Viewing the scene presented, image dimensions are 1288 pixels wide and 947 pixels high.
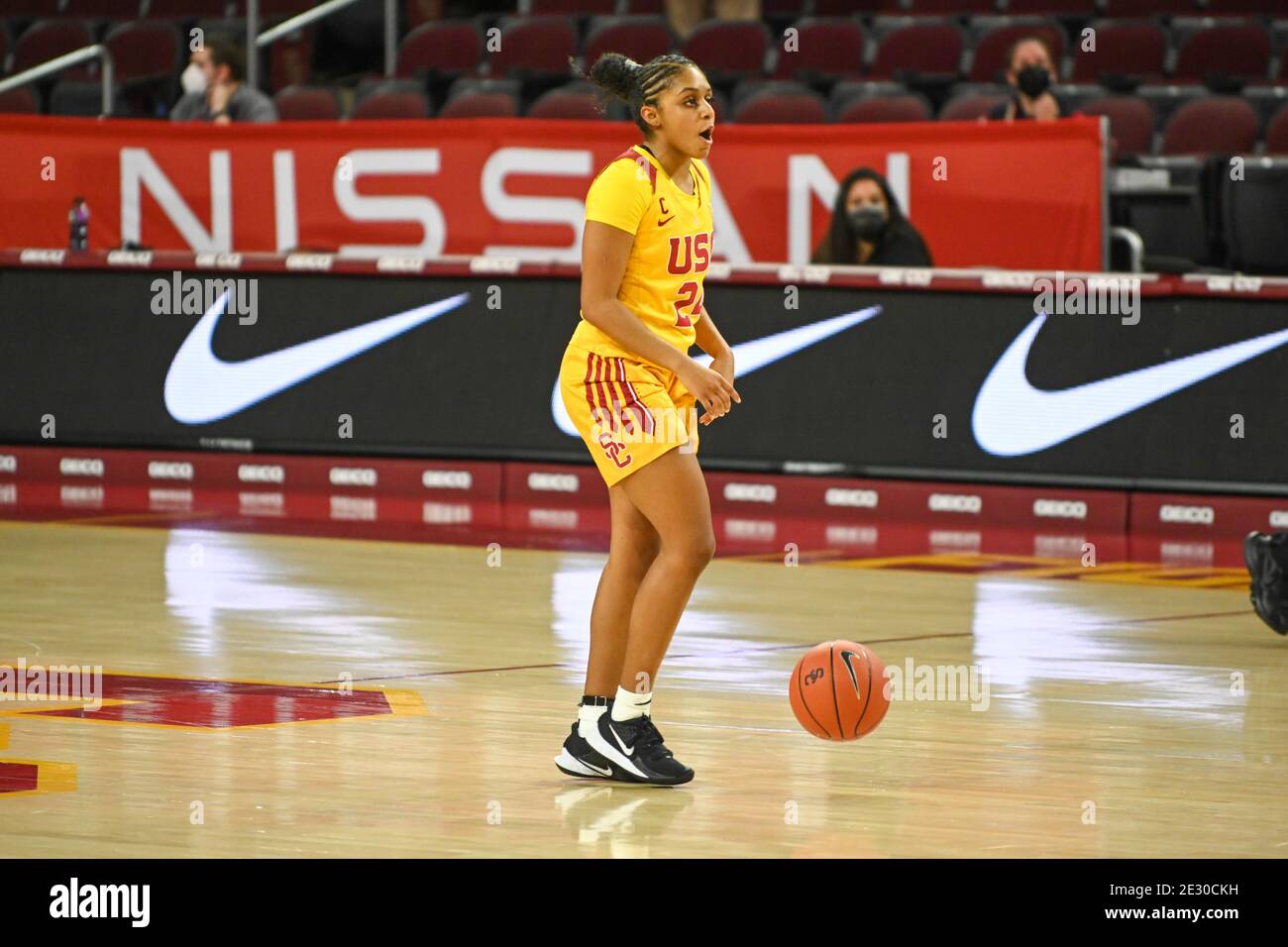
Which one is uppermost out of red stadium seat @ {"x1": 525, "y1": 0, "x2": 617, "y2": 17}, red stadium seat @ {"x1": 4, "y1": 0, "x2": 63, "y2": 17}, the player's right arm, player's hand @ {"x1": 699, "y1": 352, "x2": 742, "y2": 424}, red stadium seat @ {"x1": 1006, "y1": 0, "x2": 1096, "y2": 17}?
red stadium seat @ {"x1": 4, "y1": 0, "x2": 63, "y2": 17}

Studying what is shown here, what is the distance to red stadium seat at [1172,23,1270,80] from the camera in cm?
1853

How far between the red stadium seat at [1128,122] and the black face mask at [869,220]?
12.3 feet

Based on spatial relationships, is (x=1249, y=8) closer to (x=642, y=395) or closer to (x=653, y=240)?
(x=653, y=240)

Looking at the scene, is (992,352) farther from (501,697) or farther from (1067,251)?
(501,697)

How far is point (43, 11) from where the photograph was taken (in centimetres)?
2500

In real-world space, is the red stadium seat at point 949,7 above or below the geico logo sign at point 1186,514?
above

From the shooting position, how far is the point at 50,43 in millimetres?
23078

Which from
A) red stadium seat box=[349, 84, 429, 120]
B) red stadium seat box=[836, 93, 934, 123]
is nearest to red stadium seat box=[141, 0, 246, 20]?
red stadium seat box=[349, 84, 429, 120]

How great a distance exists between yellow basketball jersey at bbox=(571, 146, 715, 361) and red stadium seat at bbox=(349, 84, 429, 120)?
40.3 ft

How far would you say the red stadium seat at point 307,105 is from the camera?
1983cm

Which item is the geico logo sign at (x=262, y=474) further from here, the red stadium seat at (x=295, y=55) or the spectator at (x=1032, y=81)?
the red stadium seat at (x=295, y=55)

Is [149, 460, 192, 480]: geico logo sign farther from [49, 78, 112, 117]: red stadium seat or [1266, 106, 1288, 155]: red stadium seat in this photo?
[1266, 106, 1288, 155]: red stadium seat

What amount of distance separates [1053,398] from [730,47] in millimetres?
7500

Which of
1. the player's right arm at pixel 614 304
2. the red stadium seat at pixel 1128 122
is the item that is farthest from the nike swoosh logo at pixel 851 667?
the red stadium seat at pixel 1128 122
